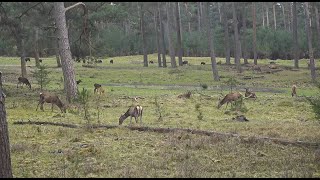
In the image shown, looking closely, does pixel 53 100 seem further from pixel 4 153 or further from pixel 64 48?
pixel 4 153

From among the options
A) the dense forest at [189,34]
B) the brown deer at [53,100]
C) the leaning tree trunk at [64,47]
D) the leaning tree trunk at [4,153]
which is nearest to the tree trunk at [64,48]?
the leaning tree trunk at [64,47]

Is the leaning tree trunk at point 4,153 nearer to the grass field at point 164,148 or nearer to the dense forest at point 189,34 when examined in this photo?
the grass field at point 164,148

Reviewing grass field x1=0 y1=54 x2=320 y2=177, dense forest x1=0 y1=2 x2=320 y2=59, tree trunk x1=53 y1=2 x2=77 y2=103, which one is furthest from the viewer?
dense forest x1=0 y1=2 x2=320 y2=59

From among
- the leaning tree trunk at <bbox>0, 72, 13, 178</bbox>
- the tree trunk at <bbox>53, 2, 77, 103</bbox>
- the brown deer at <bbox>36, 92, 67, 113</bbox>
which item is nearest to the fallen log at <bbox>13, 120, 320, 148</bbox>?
the brown deer at <bbox>36, 92, 67, 113</bbox>

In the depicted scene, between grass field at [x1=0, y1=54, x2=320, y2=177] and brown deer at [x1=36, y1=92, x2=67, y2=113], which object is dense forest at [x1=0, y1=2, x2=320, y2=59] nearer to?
brown deer at [x1=36, y1=92, x2=67, y2=113]

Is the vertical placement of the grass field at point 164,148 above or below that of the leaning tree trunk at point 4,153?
below

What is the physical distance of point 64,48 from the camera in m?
22.0

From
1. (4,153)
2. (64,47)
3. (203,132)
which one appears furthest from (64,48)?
(4,153)

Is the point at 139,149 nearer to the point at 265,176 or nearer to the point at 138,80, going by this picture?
the point at 265,176

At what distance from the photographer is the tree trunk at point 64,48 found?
71.4 ft

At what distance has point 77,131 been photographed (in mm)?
13273

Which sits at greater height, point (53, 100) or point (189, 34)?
point (189, 34)

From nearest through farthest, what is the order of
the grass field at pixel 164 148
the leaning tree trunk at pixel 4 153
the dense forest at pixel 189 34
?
the leaning tree trunk at pixel 4 153
the grass field at pixel 164 148
the dense forest at pixel 189 34

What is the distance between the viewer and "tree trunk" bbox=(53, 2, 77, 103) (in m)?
21.8
